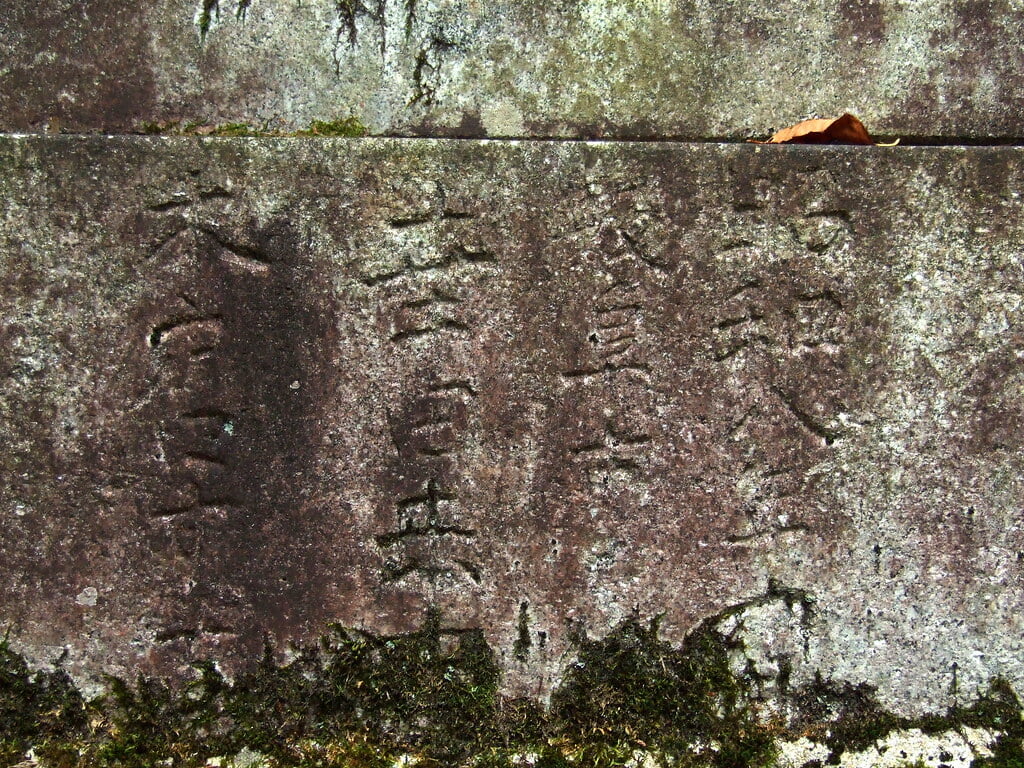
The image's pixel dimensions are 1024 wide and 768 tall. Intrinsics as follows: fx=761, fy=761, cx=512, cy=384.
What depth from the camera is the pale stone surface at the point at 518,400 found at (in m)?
2.00

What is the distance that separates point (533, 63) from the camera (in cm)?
207

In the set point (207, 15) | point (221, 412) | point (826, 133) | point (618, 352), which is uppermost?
point (207, 15)

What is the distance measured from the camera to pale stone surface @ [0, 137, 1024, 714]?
6.55ft

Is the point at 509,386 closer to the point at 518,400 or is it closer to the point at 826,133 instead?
the point at 518,400

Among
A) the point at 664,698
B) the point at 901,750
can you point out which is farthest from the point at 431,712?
the point at 901,750

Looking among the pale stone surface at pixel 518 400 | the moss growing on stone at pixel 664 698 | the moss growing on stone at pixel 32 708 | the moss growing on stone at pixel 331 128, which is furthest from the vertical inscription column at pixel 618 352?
the moss growing on stone at pixel 32 708

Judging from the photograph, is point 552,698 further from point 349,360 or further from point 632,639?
point 349,360

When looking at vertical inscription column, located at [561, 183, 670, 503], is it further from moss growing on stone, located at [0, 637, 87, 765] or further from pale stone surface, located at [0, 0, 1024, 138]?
moss growing on stone, located at [0, 637, 87, 765]

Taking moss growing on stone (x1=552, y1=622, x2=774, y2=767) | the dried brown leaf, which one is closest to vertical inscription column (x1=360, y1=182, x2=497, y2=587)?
moss growing on stone (x1=552, y1=622, x2=774, y2=767)

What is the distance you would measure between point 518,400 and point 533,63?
92 cm

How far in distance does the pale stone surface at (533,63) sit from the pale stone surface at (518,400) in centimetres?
16

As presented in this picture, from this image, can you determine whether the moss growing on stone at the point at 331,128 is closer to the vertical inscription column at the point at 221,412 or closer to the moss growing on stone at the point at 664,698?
the vertical inscription column at the point at 221,412

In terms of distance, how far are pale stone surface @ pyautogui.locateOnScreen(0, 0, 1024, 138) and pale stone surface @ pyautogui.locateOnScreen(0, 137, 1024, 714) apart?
0.51 ft

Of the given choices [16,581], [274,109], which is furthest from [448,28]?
[16,581]
